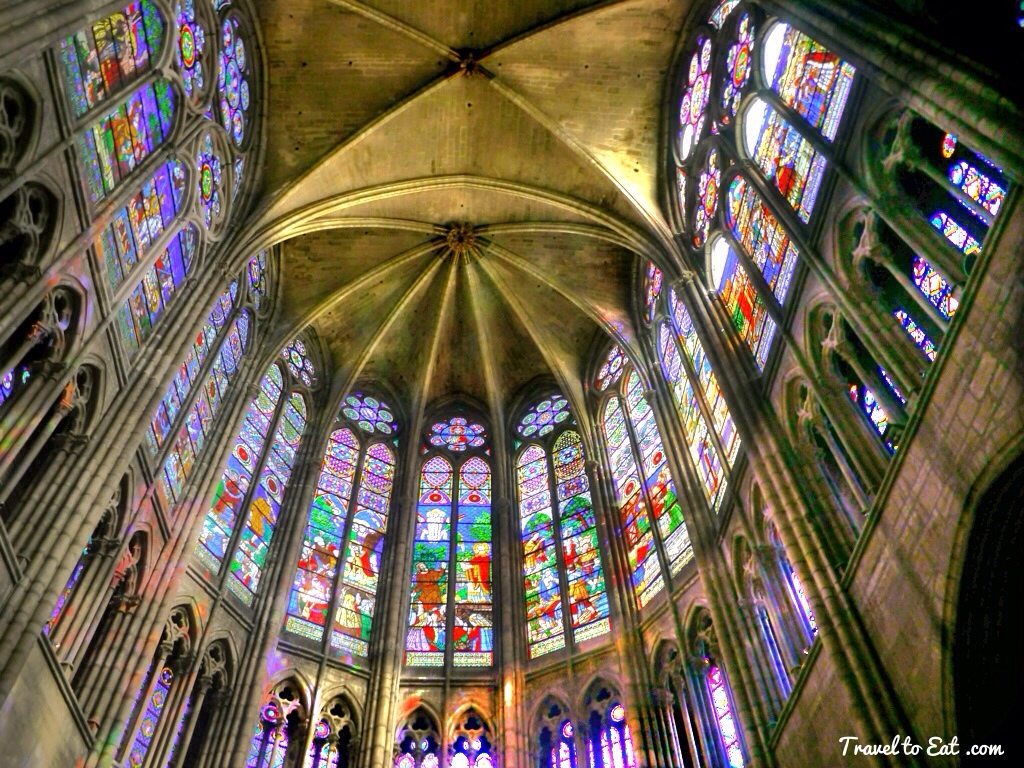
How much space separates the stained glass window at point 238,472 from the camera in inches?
590

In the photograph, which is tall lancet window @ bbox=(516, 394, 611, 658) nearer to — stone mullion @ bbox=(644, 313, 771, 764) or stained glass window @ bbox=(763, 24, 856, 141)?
stone mullion @ bbox=(644, 313, 771, 764)

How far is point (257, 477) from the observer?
16.8 m

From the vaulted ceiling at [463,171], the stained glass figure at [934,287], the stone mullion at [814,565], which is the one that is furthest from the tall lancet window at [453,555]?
the stained glass figure at [934,287]

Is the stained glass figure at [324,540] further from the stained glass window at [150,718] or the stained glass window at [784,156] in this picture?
the stained glass window at [784,156]

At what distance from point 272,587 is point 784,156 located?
1129cm

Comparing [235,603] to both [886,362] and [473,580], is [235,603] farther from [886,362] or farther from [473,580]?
[886,362]

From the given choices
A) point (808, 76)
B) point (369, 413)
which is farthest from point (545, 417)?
point (808, 76)

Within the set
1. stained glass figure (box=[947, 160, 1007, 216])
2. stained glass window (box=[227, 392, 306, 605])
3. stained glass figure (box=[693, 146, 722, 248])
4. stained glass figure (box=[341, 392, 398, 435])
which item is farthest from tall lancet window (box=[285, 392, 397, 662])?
stained glass figure (box=[947, 160, 1007, 216])

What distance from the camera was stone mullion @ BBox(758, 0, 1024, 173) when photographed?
6871 mm

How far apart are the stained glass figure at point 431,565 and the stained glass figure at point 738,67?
10.5m

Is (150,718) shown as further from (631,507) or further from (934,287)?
(934,287)

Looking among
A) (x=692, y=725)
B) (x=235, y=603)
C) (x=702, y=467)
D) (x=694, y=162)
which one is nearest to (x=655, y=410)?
(x=702, y=467)

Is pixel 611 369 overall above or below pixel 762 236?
above

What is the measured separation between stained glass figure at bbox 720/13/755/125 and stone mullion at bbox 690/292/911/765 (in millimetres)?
4170
